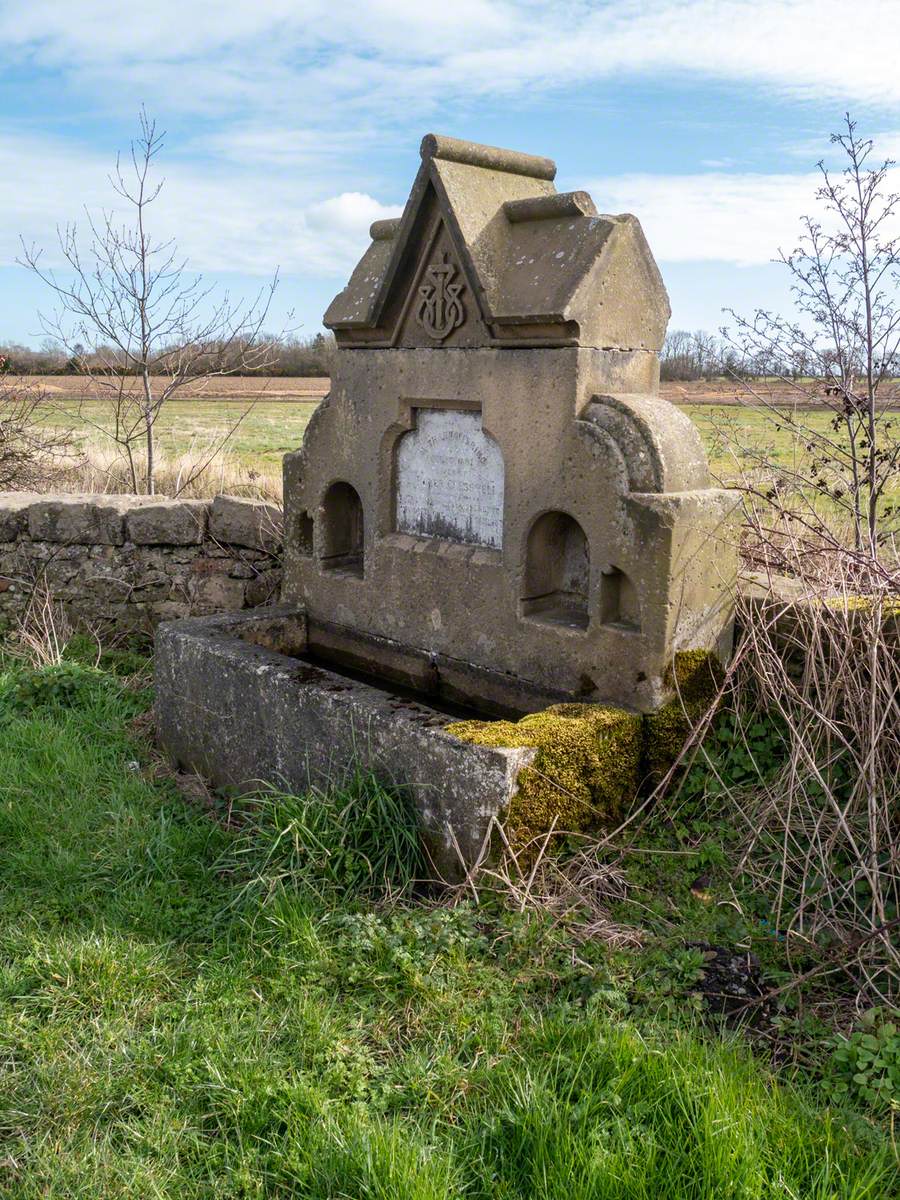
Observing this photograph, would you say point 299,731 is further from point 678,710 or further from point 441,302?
point 441,302

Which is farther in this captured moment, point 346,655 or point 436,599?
point 346,655

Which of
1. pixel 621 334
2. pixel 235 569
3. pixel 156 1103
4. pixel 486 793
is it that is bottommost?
pixel 156 1103

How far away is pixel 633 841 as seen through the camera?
143 inches

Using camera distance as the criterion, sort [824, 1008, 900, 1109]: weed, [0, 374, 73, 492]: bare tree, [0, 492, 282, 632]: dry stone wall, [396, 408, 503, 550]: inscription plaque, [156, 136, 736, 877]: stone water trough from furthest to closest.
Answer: [0, 374, 73, 492]: bare tree, [0, 492, 282, 632]: dry stone wall, [396, 408, 503, 550]: inscription plaque, [156, 136, 736, 877]: stone water trough, [824, 1008, 900, 1109]: weed

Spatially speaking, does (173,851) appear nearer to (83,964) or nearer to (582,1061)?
(83,964)

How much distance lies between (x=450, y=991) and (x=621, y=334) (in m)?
2.54

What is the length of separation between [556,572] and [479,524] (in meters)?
0.42

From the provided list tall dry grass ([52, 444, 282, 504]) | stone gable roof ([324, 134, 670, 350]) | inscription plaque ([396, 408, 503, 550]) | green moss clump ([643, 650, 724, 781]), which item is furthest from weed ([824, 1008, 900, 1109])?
tall dry grass ([52, 444, 282, 504])

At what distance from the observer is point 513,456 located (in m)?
4.15

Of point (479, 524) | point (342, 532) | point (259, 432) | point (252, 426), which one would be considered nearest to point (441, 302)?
point (479, 524)

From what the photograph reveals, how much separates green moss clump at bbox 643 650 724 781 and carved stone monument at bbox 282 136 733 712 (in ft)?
0.20

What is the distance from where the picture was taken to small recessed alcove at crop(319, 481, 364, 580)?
5.24 m

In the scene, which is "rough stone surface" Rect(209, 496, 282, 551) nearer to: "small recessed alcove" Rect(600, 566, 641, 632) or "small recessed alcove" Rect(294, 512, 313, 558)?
"small recessed alcove" Rect(294, 512, 313, 558)

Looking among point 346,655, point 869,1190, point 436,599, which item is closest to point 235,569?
point 346,655
